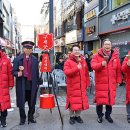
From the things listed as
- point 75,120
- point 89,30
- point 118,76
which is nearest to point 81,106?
point 75,120

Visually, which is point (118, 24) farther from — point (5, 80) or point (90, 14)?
point (5, 80)

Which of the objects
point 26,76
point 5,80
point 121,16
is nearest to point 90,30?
point 121,16

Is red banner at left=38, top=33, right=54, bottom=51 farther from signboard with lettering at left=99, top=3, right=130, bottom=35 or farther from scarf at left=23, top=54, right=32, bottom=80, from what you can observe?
signboard with lettering at left=99, top=3, right=130, bottom=35

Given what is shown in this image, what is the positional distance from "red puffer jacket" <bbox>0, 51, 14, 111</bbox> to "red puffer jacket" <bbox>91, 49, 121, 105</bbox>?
1.81 metres

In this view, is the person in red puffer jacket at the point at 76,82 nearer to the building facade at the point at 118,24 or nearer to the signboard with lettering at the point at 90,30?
the building facade at the point at 118,24

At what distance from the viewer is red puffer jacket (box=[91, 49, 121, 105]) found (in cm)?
696

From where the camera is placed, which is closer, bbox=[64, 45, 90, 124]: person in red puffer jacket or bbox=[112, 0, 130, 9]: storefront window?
bbox=[64, 45, 90, 124]: person in red puffer jacket

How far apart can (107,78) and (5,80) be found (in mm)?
2191

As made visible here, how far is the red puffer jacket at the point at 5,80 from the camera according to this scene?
6.73 metres

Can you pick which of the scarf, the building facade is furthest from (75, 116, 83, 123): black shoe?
the building facade

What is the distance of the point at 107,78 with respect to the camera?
6969mm

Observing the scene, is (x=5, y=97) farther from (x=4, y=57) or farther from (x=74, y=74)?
(x=74, y=74)

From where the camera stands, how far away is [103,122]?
23.7ft

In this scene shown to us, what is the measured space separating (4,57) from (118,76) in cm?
252
